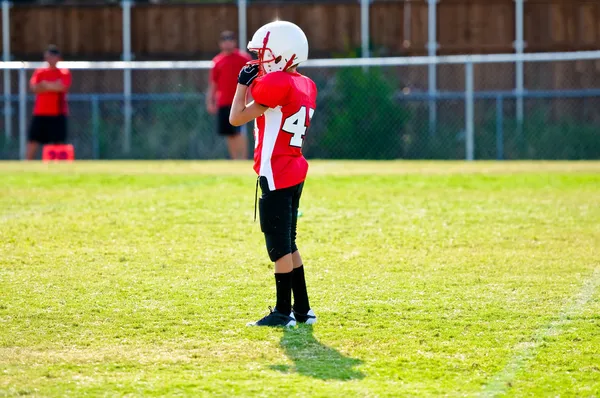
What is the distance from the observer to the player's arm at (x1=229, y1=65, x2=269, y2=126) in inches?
228

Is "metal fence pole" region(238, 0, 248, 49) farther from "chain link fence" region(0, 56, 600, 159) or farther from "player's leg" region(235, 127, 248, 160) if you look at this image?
"player's leg" region(235, 127, 248, 160)

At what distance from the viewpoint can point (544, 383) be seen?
4547 mm

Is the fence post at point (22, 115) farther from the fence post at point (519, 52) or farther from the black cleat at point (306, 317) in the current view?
the black cleat at point (306, 317)

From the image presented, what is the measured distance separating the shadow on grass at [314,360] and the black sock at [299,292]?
0.30 metres

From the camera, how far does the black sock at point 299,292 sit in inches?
231

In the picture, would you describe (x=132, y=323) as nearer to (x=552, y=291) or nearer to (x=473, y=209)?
(x=552, y=291)

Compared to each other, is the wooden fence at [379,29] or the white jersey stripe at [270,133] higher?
the wooden fence at [379,29]

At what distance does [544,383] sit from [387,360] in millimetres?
726

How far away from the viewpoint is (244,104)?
19.1 feet

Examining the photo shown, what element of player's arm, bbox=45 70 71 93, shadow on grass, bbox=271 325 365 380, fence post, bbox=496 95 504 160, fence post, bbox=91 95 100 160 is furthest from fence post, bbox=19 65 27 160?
shadow on grass, bbox=271 325 365 380

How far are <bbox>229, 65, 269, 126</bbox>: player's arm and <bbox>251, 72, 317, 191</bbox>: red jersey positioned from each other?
0.12 ft

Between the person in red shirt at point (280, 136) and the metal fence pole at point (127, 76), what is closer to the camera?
the person in red shirt at point (280, 136)

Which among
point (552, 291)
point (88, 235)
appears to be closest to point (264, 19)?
point (88, 235)

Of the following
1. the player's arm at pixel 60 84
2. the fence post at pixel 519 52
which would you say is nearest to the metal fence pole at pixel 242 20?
the fence post at pixel 519 52
